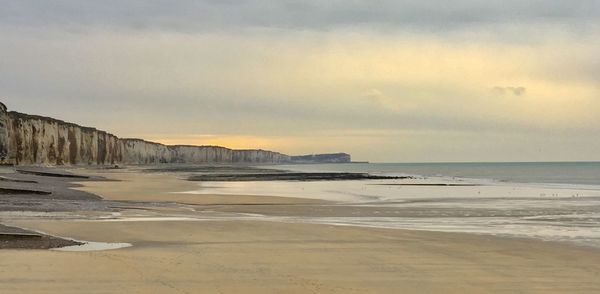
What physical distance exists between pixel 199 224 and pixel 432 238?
6486 mm

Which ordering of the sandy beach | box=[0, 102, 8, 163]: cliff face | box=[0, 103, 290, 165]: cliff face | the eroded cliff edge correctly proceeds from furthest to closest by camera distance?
box=[0, 103, 290, 165]: cliff face → the eroded cliff edge → box=[0, 102, 8, 163]: cliff face → the sandy beach

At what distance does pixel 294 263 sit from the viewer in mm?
10844

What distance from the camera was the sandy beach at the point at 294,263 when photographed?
8836mm

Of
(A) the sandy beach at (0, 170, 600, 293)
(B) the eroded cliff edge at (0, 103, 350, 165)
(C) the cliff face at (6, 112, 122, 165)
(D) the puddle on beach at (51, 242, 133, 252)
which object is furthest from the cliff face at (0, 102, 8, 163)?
(D) the puddle on beach at (51, 242, 133, 252)

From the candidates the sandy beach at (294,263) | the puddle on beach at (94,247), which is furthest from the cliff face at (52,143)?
the puddle on beach at (94,247)

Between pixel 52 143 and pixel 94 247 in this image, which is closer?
pixel 94 247

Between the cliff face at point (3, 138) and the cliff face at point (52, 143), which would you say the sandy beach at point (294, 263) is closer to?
the cliff face at point (3, 138)

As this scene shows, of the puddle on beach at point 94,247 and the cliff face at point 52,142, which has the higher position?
the cliff face at point 52,142

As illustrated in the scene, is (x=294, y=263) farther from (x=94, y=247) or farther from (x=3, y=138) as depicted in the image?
(x=3, y=138)

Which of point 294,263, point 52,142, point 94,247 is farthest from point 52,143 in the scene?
point 294,263

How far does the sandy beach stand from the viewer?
348 inches

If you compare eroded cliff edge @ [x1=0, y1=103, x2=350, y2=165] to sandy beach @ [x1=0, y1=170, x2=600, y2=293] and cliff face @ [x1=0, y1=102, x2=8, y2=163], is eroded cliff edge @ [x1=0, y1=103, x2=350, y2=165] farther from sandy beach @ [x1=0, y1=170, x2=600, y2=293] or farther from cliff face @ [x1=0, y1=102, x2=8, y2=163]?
sandy beach @ [x1=0, y1=170, x2=600, y2=293]

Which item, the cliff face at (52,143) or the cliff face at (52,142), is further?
the cliff face at (52,142)

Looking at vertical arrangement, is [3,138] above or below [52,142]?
below
